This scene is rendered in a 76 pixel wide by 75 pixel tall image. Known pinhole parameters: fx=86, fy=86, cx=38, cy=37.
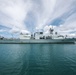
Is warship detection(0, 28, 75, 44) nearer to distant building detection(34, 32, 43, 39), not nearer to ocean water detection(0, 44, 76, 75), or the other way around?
distant building detection(34, 32, 43, 39)

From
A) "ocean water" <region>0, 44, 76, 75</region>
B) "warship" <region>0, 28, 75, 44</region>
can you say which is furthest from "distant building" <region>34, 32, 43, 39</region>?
"ocean water" <region>0, 44, 76, 75</region>

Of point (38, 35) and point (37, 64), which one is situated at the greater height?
point (38, 35)

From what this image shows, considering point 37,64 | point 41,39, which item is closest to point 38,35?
point 41,39

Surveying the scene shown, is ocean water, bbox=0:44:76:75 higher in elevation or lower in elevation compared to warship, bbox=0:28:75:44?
lower

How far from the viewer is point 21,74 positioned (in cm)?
1098

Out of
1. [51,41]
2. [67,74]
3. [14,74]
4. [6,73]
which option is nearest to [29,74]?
[14,74]

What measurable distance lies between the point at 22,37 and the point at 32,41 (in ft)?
51.3

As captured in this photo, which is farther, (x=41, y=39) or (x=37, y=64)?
(x=41, y=39)

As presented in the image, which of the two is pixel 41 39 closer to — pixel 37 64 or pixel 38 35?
pixel 38 35

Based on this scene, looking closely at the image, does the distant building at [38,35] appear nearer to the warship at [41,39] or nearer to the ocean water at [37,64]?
the warship at [41,39]

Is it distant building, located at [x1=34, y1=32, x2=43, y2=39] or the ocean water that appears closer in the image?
the ocean water

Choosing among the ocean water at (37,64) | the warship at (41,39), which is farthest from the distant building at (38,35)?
the ocean water at (37,64)

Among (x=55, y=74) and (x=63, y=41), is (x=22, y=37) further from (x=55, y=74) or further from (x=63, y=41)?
(x=55, y=74)

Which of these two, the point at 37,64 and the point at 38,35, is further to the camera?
the point at 38,35
